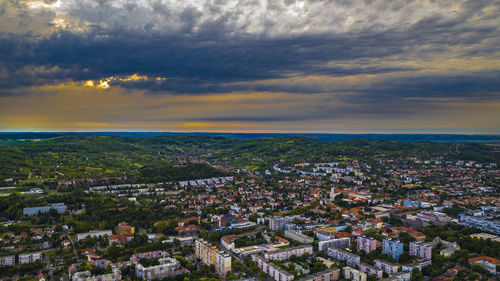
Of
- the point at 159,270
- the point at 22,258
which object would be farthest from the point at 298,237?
the point at 22,258

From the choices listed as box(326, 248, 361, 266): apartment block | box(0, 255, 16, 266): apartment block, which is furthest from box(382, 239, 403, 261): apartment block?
box(0, 255, 16, 266): apartment block

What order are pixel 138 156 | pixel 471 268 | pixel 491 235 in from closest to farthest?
pixel 471 268
pixel 491 235
pixel 138 156

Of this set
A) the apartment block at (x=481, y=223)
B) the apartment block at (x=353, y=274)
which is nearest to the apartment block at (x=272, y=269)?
the apartment block at (x=353, y=274)

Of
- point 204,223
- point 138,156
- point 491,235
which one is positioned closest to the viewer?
point 491,235

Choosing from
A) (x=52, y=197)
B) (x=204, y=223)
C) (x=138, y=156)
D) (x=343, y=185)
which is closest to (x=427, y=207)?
(x=343, y=185)

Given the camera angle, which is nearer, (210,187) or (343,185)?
(210,187)

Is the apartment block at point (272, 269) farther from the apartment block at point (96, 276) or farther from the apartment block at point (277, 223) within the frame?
the apartment block at point (96, 276)

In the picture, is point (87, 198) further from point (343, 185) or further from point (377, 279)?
point (343, 185)
